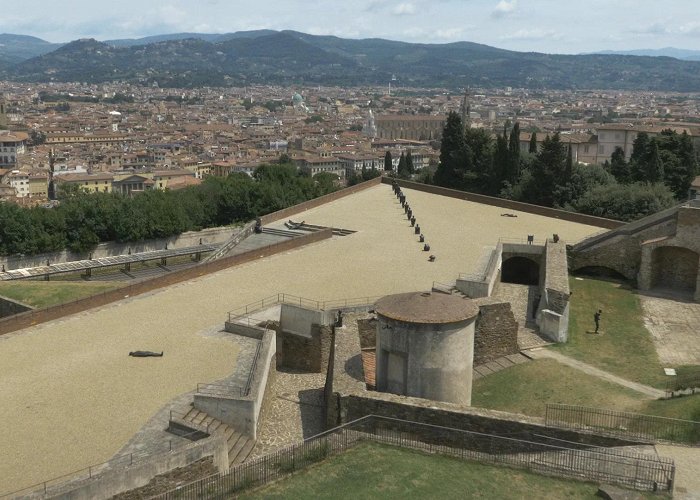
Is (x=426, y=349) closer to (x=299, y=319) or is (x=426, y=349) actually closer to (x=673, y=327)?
(x=299, y=319)

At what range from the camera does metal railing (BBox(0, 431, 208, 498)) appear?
10887mm

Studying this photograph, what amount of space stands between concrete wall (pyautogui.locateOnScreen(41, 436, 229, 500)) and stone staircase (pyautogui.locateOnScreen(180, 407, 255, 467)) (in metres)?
1.16

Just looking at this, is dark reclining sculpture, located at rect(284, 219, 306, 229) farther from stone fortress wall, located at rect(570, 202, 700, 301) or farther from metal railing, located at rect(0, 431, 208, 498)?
metal railing, located at rect(0, 431, 208, 498)

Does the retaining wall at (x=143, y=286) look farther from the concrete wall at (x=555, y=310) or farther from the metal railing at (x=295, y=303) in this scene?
the concrete wall at (x=555, y=310)

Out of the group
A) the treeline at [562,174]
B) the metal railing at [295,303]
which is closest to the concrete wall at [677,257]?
the treeline at [562,174]

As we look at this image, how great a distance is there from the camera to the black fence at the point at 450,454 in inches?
437

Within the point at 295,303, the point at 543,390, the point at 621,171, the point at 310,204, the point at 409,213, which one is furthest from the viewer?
the point at 621,171

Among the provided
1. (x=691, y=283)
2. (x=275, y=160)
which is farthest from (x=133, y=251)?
(x=275, y=160)

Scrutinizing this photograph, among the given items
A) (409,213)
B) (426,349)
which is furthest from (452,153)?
(426,349)

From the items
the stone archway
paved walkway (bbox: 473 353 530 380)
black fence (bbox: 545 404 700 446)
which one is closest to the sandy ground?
paved walkway (bbox: 473 353 530 380)

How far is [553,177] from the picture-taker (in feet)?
141

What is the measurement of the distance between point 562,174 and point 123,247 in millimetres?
29363

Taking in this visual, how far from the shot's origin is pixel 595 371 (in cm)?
1873

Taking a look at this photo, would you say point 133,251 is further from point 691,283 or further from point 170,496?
point 170,496
